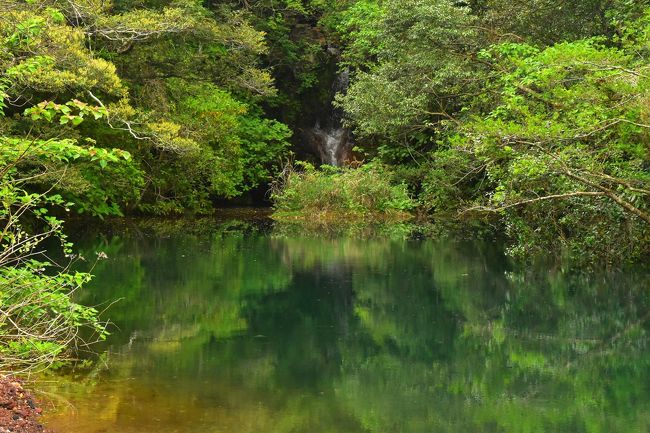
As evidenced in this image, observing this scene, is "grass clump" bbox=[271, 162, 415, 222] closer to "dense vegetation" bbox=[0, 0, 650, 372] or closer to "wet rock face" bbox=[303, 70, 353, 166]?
"dense vegetation" bbox=[0, 0, 650, 372]

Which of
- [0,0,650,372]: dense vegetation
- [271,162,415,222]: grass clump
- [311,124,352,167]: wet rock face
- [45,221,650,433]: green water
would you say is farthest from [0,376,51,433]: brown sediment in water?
[311,124,352,167]: wet rock face

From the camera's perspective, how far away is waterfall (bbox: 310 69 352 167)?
3164 centimetres

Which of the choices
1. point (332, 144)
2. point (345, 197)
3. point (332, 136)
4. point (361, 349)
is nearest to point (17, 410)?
point (361, 349)

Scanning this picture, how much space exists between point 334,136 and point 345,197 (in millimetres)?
6459

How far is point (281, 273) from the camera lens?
1416 cm

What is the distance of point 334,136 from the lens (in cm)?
3216

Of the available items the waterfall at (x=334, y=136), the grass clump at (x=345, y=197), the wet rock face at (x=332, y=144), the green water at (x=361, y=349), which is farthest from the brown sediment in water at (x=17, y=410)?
the wet rock face at (x=332, y=144)

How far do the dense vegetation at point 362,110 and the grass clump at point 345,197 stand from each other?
0.07 m

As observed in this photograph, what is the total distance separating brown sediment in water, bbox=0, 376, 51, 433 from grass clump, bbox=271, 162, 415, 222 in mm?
20169

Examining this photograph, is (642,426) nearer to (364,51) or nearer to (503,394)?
(503,394)

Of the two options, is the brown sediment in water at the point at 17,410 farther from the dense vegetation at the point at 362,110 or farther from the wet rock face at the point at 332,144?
the wet rock face at the point at 332,144

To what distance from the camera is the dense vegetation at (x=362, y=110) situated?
12.0 metres

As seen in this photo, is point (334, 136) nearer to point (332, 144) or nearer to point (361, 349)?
point (332, 144)

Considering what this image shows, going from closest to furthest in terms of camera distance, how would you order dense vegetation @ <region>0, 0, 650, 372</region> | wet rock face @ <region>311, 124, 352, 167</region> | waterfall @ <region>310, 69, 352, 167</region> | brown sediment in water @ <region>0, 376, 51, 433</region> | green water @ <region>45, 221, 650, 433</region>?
brown sediment in water @ <region>0, 376, 51, 433</region>, green water @ <region>45, 221, 650, 433</region>, dense vegetation @ <region>0, 0, 650, 372</region>, waterfall @ <region>310, 69, 352, 167</region>, wet rock face @ <region>311, 124, 352, 167</region>
